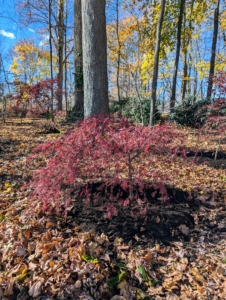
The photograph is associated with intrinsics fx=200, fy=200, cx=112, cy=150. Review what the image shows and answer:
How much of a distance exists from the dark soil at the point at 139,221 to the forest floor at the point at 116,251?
11mm

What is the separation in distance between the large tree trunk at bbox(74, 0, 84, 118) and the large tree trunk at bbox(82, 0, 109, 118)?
409 cm

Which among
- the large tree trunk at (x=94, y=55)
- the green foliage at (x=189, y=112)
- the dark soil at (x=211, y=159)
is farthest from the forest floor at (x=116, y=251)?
the green foliage at (x=189, y=112)

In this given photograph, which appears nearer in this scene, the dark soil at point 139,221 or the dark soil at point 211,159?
the dark soil at point 139,221

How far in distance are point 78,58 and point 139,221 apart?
7.25 m

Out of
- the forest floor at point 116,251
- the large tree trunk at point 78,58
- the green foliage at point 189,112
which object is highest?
the large tree trunk at point 78,58

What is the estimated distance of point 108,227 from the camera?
2256 millimetres

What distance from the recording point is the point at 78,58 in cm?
784

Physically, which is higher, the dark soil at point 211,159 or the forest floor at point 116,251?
the dark soil at point 211,159

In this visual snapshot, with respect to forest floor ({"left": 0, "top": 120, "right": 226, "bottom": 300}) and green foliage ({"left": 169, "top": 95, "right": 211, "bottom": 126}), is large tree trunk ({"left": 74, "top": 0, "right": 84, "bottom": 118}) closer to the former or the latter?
green foliage ({"left": 169, "top": 95, "right": 211, "bottom": 126})

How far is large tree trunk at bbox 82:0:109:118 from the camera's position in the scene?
12.3 feet

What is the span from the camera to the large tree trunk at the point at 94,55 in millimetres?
3753

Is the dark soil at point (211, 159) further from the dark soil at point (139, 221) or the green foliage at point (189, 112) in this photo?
the green foliage at point (189, 112)

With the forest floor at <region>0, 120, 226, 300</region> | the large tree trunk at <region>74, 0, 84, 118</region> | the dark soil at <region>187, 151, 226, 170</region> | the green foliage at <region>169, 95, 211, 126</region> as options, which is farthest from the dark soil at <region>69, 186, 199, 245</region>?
the green foliage at <region>169, 95, 211, 126</region>

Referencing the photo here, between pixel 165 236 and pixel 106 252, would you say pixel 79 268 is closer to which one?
pixel 106 252
